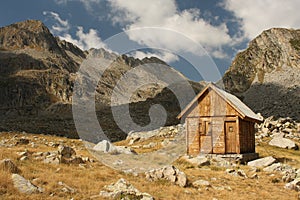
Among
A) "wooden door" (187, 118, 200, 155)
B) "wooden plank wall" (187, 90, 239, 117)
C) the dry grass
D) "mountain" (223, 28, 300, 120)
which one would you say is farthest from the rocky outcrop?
"mountain" (223, 28, 300, 120)

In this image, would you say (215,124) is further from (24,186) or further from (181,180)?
(24,186)

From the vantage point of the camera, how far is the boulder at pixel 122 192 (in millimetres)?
11052

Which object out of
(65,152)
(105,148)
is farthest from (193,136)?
(65,152)

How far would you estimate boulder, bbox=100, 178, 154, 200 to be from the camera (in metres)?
11.1

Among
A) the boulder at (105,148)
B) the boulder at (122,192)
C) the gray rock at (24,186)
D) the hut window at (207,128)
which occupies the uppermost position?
the hut window at (207,128)

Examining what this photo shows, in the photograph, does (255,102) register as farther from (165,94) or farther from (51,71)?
(51,71)

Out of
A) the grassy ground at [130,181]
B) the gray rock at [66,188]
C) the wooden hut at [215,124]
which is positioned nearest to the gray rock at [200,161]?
the wooden hut at [215,124]

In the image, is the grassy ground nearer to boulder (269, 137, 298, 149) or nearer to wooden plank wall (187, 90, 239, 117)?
wooden plank wall (187, 90, 239, 117)

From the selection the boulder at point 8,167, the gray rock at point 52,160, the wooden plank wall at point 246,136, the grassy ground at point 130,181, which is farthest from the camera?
the wooden plank wall at point 246,136

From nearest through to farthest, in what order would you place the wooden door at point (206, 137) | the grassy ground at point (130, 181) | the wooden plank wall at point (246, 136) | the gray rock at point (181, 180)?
the grassy ground at point (130, 181)
the gray rock at point (181, 180)
the wooden door at point (206, 137)
the wooden plank wall at point (246, 136)

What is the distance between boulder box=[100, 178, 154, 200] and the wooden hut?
1587 centimetres

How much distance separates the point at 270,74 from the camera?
454ft

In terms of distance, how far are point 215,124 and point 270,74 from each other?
122 m

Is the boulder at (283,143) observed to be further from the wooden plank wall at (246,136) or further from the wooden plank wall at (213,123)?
the wooden plank wall at (213,123)
